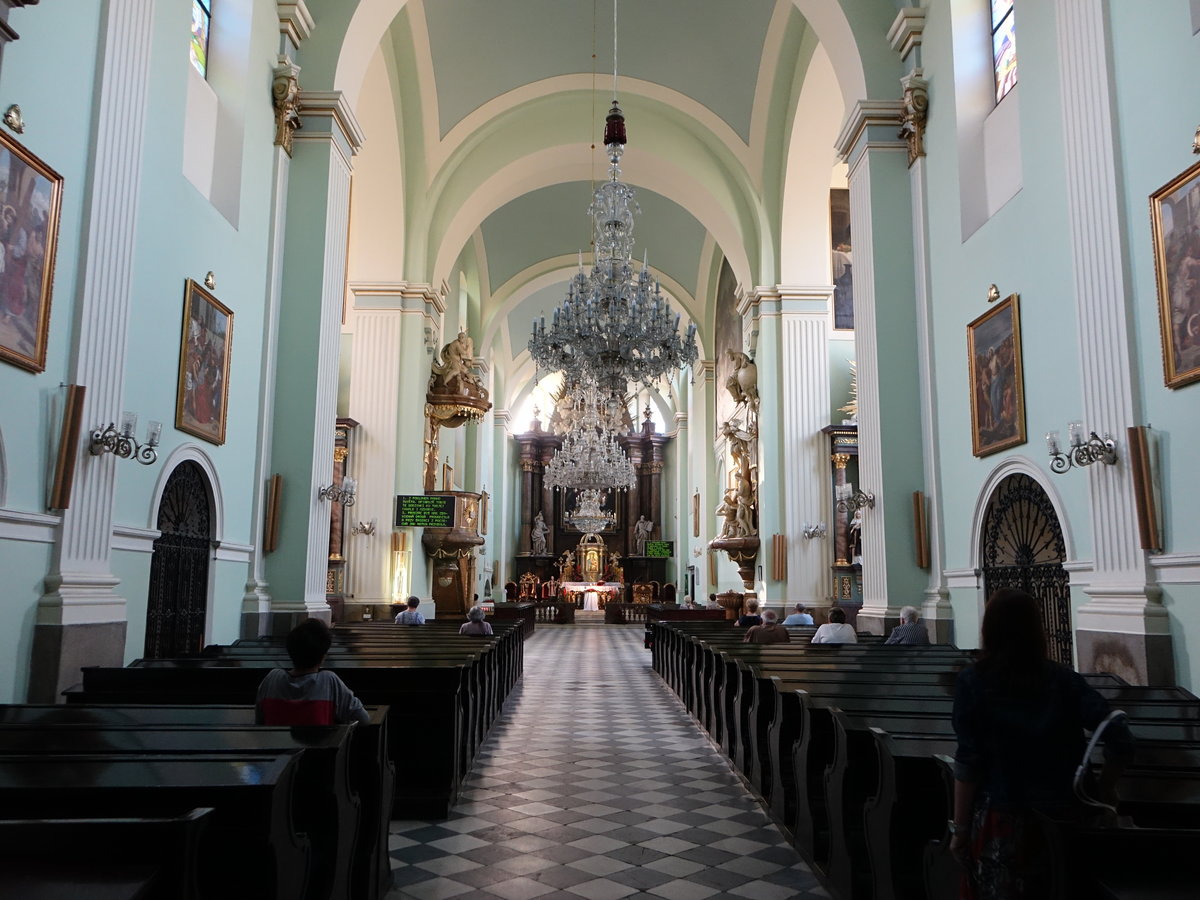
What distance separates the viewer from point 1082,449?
5586 mm

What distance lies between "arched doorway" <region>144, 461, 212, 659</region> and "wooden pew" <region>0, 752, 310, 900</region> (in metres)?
4.36

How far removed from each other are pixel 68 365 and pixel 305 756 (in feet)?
11.8

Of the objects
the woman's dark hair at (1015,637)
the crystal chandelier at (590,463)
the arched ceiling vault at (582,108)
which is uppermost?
the arched ceiling vault at (582,108)

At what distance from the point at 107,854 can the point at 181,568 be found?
570cm

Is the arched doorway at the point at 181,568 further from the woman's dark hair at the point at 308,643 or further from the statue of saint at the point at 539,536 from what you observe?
the statue of saint at the point at 539,536

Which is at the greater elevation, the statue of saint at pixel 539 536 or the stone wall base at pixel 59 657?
the statue of saint at pixel 539 536

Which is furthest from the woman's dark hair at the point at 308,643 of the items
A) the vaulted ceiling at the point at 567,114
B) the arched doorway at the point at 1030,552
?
the vaulted ceiling at the point at 567,114

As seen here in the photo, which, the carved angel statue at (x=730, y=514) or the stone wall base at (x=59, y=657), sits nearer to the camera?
the stone wall base at (x=59, y=657)

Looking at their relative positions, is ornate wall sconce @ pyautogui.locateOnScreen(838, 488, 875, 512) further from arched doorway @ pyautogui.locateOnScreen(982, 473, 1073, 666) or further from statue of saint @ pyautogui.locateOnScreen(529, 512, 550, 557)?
statue of saint @ pyautogui.locateOnScreen(529, 512, 550, 557)

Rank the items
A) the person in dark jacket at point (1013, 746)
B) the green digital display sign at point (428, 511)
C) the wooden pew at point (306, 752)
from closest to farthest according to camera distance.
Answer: the person in dark jacket at point (1013, 746), the wooden pew at point (306, 752), the green digital display sign at point (428, 511)

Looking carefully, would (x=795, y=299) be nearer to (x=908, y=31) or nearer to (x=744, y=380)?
(x=744, y=380)

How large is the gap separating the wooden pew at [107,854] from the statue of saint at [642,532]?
3028cm

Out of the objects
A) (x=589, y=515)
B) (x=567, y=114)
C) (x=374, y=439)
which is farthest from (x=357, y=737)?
(x=589, y=515)

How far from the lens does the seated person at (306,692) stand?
3.23 metres
